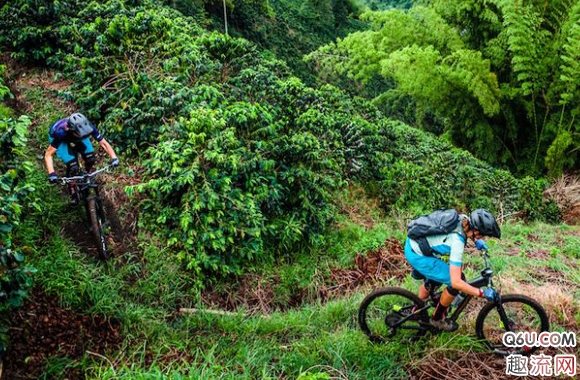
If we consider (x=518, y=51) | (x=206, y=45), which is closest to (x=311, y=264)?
(x=206, y=45)

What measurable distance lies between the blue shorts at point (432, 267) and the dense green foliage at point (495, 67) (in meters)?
5.30

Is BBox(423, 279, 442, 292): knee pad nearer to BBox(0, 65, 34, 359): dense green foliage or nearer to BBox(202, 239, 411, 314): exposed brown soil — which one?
BBox(202, 239, 411, 314): exposed brown soil

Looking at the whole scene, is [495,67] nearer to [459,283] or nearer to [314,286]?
[314,286]

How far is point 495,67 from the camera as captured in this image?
30.9ft

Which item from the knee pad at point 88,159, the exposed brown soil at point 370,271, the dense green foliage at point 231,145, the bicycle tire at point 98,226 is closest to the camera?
the bicycle tire at point 98,226

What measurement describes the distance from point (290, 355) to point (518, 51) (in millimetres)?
7152

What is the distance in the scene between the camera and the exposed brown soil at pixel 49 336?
354 cm

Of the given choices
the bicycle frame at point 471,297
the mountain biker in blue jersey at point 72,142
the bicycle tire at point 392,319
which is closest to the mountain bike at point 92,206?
the mountain biker in blue jersey at point 72,142

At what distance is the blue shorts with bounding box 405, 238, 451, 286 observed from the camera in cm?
386

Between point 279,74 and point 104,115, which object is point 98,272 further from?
point 279,74

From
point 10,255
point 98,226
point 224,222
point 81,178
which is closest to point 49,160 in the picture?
point 81,178

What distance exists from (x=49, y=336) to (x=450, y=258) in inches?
128

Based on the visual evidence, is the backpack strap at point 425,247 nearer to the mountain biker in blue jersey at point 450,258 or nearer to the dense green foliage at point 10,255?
the mountain biker in blue jersey at point 450,258

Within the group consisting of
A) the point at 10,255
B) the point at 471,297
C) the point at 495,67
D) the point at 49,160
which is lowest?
the point at 471,297
